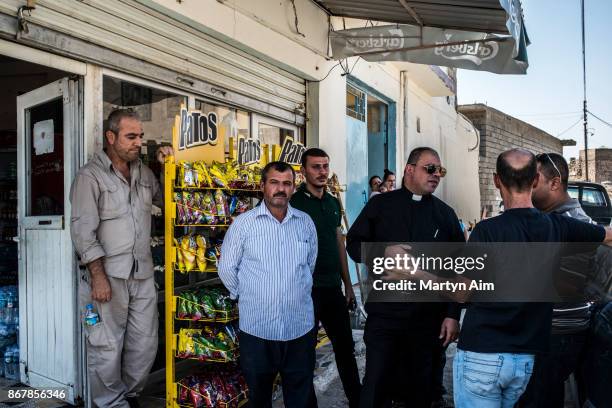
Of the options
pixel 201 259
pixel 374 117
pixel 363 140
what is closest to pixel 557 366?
pixel 201 259

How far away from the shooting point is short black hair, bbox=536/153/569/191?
3039mm

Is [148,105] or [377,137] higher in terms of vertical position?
[377,137]

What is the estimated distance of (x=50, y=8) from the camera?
352 centimetres

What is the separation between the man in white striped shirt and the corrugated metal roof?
353cm

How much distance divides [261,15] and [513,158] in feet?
14.2

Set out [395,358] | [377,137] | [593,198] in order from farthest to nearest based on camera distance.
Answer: [593,198] → [377,137] → [395,358]

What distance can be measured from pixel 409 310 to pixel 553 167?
47.6 inches

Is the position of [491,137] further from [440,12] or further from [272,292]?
[272,292]

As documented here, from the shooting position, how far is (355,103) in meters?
9.46

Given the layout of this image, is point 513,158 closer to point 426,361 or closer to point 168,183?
point 426,361

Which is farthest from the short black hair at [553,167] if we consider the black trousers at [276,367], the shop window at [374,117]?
the shop window at [374,117]

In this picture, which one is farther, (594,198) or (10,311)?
(594,198)

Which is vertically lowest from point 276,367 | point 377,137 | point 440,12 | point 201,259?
point 276,367

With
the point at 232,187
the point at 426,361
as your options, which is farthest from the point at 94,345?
the point at 426,361
